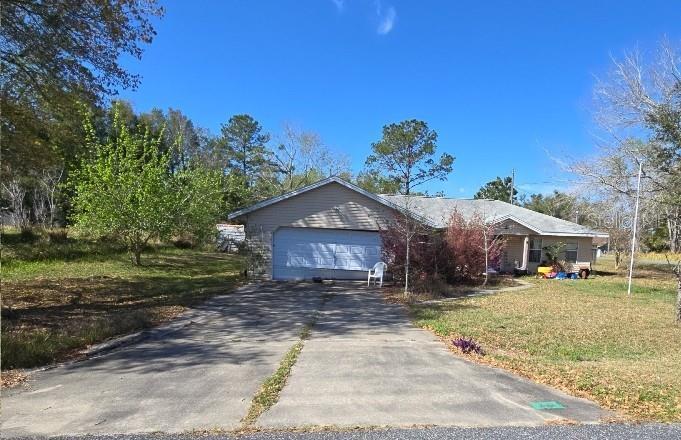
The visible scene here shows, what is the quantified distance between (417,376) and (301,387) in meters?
1.54

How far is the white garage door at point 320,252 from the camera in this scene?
18391 millimetres

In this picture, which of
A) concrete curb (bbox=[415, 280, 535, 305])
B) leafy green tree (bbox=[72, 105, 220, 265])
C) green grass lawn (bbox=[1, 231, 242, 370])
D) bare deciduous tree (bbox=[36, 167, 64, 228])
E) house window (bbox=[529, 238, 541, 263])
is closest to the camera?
green grass lawn (bbox=[1, 231, 242, 370])

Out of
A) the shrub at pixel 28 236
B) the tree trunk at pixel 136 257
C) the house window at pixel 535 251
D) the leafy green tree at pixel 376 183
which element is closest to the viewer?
the tree trunk at pixel 136 257

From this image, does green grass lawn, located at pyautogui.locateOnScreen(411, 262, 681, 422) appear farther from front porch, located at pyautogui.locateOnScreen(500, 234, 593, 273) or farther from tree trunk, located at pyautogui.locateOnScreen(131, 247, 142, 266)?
tree trunk, located at pyautogui.locateOnScreen(131, 247, 142, 266)

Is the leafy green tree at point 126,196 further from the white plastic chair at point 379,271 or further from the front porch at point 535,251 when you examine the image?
the front porch at point 535,251

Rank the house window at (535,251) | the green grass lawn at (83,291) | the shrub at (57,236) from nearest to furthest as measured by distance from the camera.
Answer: the green grass lawn at (83,291) → the shrub at (57,236) → the house window at (535,251)

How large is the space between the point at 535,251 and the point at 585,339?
55.2 feet

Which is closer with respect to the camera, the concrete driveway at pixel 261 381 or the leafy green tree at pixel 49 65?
the concrete driveway at pixel 261 381

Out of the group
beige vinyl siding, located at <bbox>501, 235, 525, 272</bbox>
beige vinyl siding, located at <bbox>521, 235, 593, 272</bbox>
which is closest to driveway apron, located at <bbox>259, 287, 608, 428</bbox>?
beige vinyl siding, located at <bbox>501, 235, 525, 272</bbox>

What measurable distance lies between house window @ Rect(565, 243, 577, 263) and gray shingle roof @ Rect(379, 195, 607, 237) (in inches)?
35.1

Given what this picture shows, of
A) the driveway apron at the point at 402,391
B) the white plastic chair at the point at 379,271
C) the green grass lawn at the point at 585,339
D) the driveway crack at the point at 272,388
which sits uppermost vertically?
the white plastic chair at the point at 379,271

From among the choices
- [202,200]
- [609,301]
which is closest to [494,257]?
[609,301]

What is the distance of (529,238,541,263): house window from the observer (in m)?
25.0

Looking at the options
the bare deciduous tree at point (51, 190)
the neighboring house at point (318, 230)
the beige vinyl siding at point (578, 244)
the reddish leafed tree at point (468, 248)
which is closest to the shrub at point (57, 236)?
the bare deciduous tree at point (51, 190)
